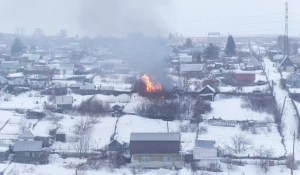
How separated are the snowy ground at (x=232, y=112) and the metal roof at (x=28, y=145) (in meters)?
3.00

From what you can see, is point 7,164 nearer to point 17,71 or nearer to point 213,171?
point 213,171

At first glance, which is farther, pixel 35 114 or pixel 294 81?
pixel 294 81

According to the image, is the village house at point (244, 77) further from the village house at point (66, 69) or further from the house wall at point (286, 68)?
the village house at point (66, 69)

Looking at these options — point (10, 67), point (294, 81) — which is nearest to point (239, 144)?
point (294, 81)

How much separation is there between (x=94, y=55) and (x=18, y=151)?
1111 cm

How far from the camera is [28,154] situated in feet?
22.7

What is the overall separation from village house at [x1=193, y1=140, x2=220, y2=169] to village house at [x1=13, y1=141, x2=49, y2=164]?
6.92 feet

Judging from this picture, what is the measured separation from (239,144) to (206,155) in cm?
62

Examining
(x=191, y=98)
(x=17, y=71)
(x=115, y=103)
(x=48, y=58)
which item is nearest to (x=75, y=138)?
(x=115, y=103)

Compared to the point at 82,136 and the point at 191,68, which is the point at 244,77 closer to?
the point at 191,68

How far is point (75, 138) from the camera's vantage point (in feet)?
24.9

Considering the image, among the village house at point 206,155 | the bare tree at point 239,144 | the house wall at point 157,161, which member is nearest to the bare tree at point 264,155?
the bare tree at point 239,144

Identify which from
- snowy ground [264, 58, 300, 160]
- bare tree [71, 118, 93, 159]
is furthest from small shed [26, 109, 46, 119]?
snowy ground [264, 58, 300, 160]

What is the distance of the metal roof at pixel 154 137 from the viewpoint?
6922 millimetres
